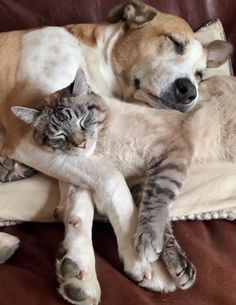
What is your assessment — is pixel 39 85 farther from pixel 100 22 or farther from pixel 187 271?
pixel 187 271

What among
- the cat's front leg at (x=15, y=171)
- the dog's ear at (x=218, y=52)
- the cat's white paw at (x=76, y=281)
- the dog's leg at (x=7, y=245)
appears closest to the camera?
the cat's white paw at (x=76, y=281)

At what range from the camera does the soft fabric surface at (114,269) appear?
3.78 ft

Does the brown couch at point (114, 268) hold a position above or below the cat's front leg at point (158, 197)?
below

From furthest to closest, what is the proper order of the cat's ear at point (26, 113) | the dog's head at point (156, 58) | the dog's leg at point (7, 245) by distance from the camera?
the dog's head at point (156, 58), the cat's ear at point (26, 113), the dog's leg at point (7, 245)

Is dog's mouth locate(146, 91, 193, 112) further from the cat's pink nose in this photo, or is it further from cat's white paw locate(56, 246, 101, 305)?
cat's white paw locate(56, 246, 101, 305)

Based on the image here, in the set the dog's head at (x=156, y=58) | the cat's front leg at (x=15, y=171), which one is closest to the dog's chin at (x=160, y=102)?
the dog's head at (x=156, y=58)

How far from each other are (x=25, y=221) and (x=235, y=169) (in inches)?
25.7

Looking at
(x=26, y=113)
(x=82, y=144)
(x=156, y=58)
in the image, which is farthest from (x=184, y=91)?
(x=26, y=113)

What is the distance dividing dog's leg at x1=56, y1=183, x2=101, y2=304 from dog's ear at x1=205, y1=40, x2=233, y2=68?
821 millimetres

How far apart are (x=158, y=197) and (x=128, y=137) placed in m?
0.24

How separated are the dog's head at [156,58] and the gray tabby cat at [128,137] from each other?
0.39 feet

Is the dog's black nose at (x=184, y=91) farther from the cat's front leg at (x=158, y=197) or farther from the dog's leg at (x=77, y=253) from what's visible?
the dog's leg at (x=77, y=253)

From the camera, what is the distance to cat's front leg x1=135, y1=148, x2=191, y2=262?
122 cm

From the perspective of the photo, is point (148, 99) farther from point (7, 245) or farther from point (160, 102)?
point (7, 245)
